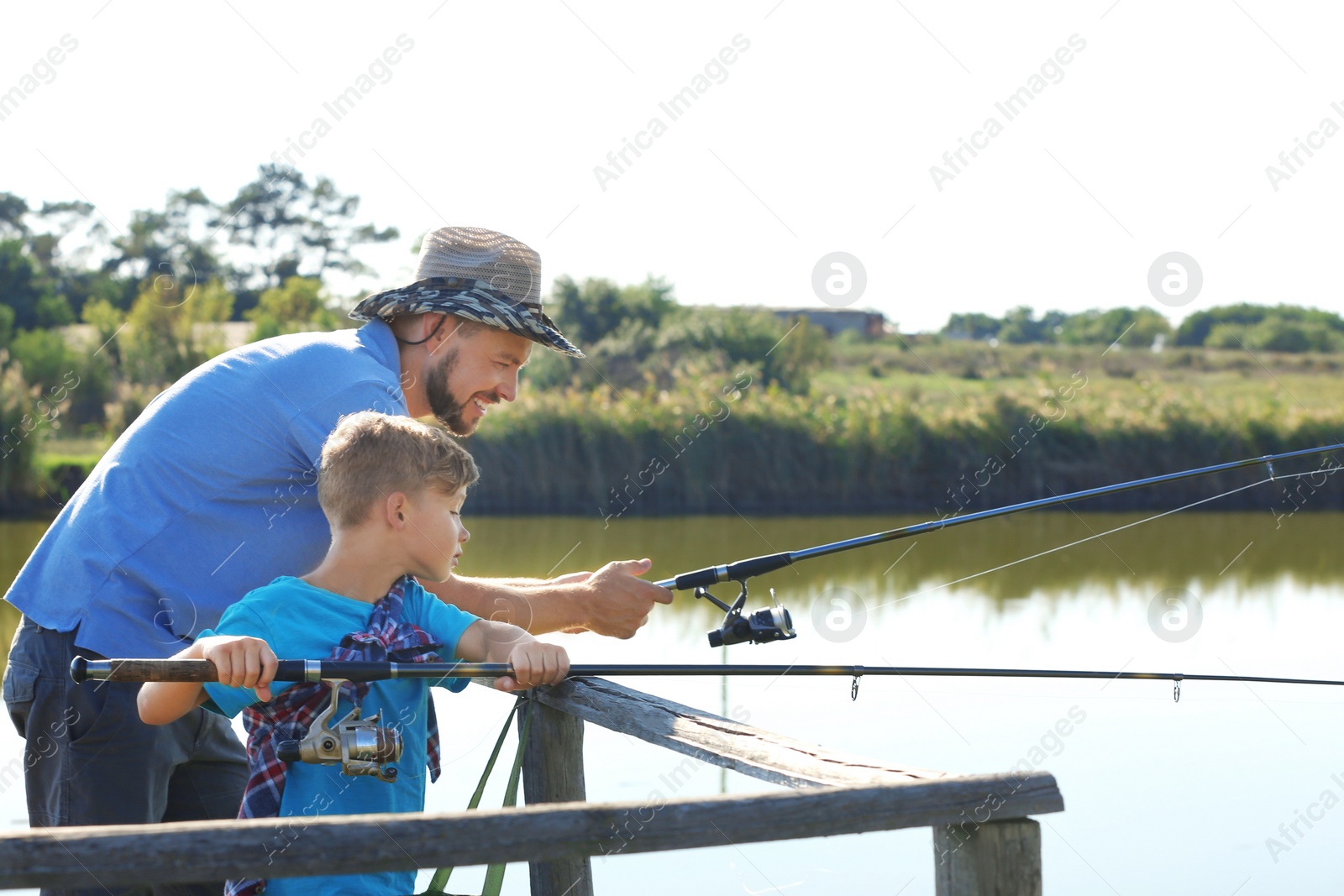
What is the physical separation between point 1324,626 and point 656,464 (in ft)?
23.5

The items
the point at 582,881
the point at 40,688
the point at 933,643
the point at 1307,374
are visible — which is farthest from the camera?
the point at 1307,374

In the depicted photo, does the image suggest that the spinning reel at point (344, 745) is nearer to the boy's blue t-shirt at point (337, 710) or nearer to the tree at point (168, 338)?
the boy's blue t-shirt at point (337, 710)

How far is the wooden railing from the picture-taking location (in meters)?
1.25

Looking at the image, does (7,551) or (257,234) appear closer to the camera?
(7,551)

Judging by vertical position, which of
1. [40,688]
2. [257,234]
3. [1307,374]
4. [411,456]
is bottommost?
[40,688]

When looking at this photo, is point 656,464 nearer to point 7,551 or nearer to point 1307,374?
point 7,551

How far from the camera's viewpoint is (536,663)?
71.1 inches

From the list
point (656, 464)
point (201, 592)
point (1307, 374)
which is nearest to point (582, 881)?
point (201, 592)

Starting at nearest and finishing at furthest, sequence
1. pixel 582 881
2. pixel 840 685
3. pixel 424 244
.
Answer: pixel 582 881 → pixel 424 244 → pixel 840 685

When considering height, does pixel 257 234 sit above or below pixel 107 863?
above

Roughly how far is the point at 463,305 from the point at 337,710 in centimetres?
80

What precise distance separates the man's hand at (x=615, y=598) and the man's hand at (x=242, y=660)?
2.05ft

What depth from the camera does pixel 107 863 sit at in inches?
48.8

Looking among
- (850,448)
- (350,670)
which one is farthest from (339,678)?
(850,448)
